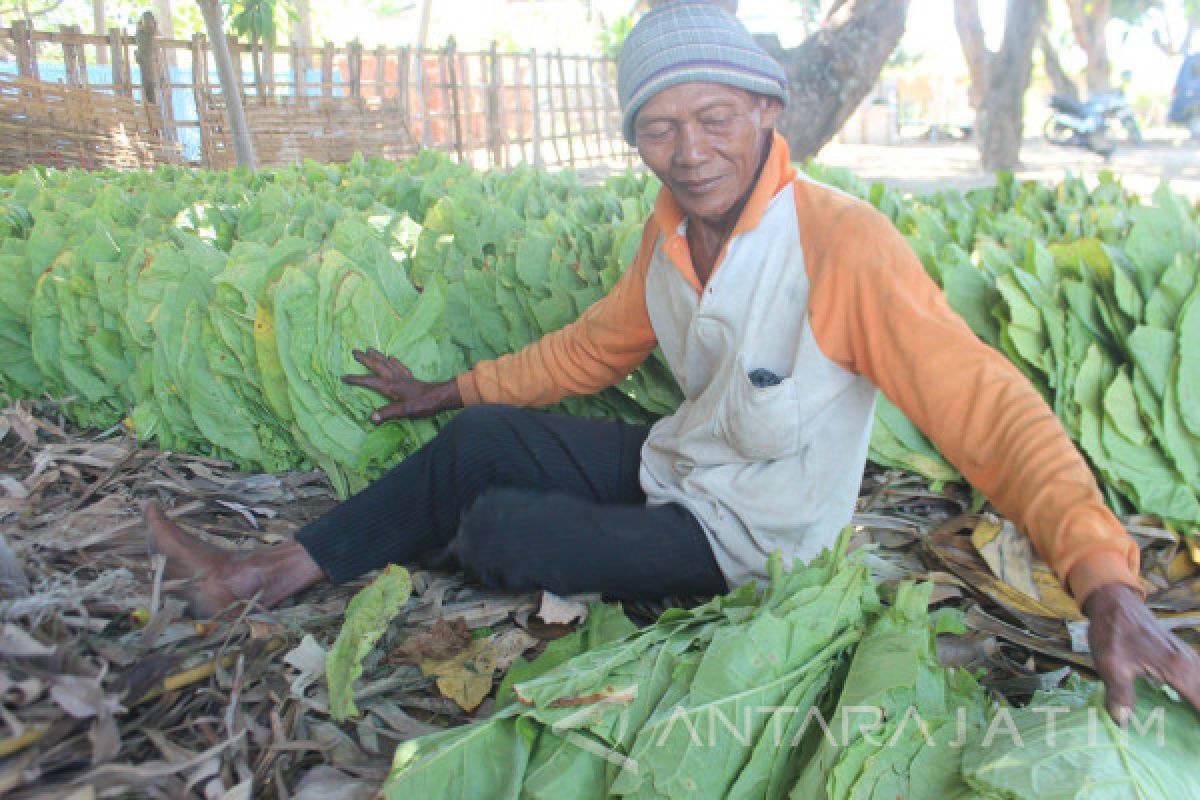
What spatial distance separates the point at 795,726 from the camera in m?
1.34

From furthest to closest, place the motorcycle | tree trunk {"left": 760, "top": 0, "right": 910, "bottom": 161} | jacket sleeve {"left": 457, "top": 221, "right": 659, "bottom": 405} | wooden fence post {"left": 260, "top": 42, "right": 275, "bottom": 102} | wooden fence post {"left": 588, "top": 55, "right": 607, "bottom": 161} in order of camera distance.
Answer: wooden fence post {"left": 588, "top": 55, "right": 607, "bottom": 161} → the motorcycle → wooden fence post {"left": 260, "top": 42, "right": 275, "bottom": 102} → tree trunk {"left": 760, "top": 0, "right": 910, "bottom": 161} → jacket sleeve {"left": 457, "top": 221, "right": 659, "bottom": 405}

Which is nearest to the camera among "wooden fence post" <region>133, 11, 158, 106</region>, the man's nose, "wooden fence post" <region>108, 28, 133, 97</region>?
the man's nose

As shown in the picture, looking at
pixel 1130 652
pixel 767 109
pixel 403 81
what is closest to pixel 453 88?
pixel 403 81

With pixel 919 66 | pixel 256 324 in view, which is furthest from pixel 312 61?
pixel 919 66

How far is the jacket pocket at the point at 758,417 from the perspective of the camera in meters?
1.75

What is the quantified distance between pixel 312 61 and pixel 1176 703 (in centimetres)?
1219

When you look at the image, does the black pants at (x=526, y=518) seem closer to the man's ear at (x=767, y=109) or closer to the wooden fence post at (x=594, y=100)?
the man's ear at (x=767, y=109)

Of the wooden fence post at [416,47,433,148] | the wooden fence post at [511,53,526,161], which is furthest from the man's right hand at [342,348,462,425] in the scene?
the wooden fence post at [511,53,526,161]

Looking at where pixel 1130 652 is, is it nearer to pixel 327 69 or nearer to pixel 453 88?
pixel 327 69

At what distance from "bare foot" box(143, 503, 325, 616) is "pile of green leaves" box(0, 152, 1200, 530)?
0.52m

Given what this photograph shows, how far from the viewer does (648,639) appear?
4.90ft

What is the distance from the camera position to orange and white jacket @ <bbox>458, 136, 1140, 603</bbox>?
4.69 feet

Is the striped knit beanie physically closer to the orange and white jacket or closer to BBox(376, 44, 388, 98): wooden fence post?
the orange and white jacket

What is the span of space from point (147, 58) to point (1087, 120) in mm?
15000
